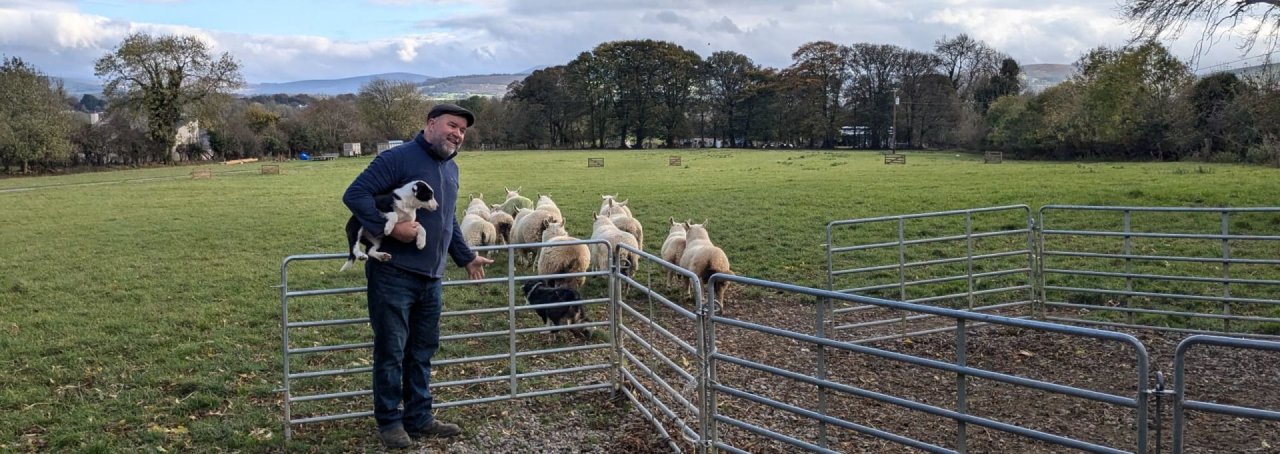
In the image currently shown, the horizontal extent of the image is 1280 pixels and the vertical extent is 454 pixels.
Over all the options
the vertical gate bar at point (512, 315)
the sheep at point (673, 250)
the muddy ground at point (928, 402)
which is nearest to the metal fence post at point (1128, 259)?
the muddy ground at point (928, 402)

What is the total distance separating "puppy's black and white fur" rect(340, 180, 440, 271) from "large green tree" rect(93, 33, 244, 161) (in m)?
71.6

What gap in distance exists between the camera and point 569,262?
1195 cm

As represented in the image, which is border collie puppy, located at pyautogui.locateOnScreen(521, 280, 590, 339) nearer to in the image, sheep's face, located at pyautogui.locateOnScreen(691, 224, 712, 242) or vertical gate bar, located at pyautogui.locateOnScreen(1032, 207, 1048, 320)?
sheep's face, located at pyautogui.locateOnScreen(691, 224, 712, 242)

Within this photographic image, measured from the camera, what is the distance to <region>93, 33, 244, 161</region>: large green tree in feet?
214

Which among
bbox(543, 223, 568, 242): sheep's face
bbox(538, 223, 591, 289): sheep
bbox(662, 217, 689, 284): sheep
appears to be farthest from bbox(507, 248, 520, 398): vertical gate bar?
bbox(543, 223, 568, 242): sheep's face

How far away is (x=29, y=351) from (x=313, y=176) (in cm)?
3999

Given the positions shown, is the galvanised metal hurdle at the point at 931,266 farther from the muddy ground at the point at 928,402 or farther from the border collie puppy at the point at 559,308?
the border collie puppy at the point at 559,308

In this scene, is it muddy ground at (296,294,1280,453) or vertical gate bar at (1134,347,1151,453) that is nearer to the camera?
vertical gate bar at (1134,347,1151,453)

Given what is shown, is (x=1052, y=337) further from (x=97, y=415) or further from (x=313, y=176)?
(x=313, y=176)

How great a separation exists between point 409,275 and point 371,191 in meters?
0.68

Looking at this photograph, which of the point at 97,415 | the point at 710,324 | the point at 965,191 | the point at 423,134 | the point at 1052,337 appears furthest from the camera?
the point at 965,191

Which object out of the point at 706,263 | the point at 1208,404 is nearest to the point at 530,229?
the point at 706,263

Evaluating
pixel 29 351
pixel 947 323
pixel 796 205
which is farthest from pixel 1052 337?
pixel 796 205

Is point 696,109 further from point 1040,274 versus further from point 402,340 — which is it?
point 402,340
